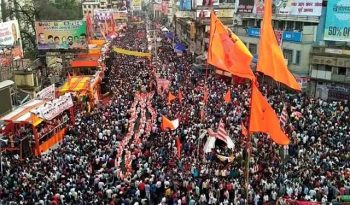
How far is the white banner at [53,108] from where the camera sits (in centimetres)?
2295

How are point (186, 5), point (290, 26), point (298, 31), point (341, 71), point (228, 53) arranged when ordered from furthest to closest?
point (186, 5)
point (290, 26)
point (298, 31)
point (341, 71)
point (228, 53)

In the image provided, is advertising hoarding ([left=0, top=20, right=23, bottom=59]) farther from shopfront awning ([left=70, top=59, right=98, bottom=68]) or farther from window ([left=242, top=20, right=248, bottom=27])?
window ([left=242, top=20, right=248, bottom=27])

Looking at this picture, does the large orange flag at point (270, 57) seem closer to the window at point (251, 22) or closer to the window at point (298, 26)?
the window at point (298, 26)

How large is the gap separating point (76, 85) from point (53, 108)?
766cm

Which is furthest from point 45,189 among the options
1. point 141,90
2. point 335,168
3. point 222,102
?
point 141,90

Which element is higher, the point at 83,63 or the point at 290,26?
the point at 290,26

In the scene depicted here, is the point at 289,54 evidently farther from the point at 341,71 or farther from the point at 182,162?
the point at 182,162

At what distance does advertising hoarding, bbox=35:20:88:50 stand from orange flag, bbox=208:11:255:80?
27.4m

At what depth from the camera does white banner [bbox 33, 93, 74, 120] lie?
22945 mm

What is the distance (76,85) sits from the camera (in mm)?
31641

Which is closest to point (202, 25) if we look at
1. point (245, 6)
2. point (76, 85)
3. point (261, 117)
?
point (245, 6)

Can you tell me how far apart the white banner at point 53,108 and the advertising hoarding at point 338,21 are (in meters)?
18.7

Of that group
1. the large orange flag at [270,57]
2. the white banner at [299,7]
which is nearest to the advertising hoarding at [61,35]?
the white banner at [299,7]

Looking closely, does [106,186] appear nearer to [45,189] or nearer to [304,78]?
[45,189]
